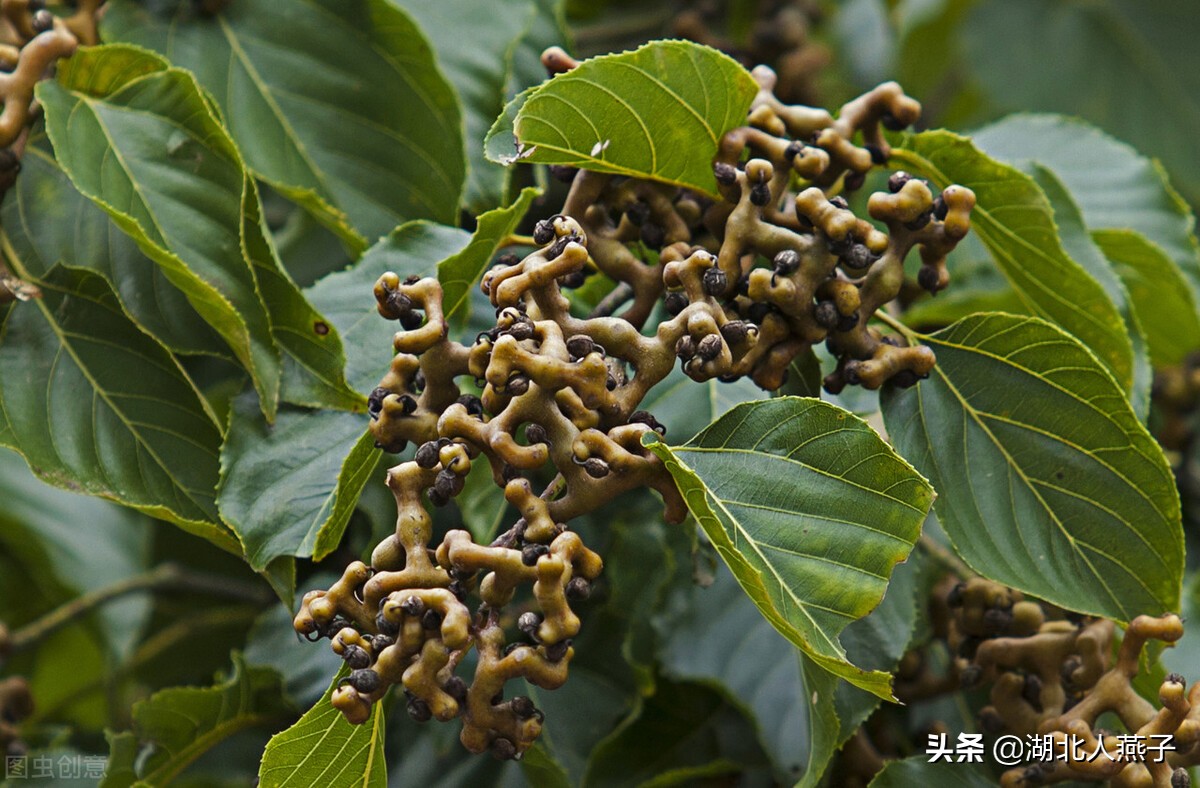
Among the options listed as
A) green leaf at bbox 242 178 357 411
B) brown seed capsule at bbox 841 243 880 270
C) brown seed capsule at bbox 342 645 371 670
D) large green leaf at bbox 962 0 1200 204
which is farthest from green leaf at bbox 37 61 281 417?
large green leaf at bbox 962 0 1200 204

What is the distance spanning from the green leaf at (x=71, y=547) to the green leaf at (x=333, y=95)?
54 centimetres

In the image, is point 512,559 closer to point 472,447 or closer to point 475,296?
point 472,447

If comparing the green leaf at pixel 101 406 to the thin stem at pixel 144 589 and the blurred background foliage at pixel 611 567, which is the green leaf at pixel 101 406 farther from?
the thin stem at pixel 144 589

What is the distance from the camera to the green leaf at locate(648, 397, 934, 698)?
0.56 metres

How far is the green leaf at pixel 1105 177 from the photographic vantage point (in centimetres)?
102

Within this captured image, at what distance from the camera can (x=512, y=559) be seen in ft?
1.69

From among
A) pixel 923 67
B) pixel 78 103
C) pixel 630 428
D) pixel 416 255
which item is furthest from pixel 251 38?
pixel 923 67

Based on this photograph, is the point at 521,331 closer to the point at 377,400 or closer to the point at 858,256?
the point at 377,400

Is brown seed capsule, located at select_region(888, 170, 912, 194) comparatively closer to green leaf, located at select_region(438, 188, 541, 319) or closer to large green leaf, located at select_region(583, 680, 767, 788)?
green leaf, located at select_region(438, 188, 541, 319)

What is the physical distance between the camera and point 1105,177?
1.04 metres

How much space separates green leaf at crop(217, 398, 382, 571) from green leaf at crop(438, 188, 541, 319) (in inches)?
3.6

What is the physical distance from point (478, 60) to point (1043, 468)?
1.70 feet

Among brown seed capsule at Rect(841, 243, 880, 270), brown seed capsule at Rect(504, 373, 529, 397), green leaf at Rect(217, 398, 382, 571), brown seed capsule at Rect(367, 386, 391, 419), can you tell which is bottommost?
green leaf at Rect(217, 398, 382, 571)

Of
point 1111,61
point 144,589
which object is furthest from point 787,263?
point 1111,61
